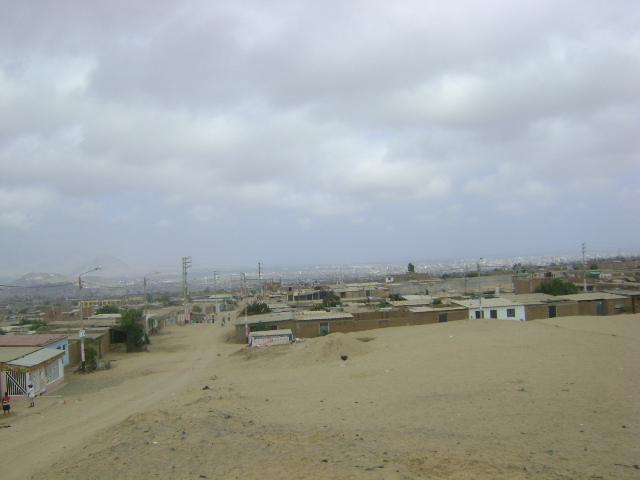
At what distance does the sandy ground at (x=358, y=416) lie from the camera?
999cm

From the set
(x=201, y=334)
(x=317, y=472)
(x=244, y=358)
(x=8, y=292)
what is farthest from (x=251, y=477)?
(x=8, y=292)

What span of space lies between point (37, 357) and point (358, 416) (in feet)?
62.1

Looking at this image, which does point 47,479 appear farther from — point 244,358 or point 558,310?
point 558,310

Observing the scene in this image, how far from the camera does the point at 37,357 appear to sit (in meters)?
23.9

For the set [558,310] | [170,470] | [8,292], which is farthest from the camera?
[8,292]

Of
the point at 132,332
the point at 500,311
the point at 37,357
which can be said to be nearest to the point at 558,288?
the point at 500,311

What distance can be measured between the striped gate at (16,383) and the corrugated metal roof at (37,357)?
1.74 ft

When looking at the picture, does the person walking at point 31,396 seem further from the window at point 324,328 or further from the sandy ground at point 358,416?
the window at point 324,328

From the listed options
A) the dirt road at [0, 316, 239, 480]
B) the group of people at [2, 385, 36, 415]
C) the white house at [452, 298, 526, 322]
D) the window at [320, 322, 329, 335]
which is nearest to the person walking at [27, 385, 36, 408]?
the group of people at [2, 385, 36, 415]

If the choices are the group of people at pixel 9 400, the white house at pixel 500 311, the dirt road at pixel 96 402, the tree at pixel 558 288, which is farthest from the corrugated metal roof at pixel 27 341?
the tree at pixel 558 288

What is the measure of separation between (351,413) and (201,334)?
118 feet

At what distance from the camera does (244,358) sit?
29.6 m

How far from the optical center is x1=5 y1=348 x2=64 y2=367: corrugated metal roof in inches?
876

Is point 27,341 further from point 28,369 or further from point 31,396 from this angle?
point 31,396
